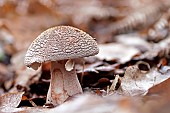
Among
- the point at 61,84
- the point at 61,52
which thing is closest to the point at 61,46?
the point at 61,52

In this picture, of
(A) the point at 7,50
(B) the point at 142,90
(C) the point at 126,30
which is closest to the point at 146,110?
(B) the point at 142,90

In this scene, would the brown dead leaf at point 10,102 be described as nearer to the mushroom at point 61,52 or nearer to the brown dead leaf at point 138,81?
the mushroom at point 61,52

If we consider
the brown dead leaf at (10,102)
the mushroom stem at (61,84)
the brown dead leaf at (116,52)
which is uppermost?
the brown dead leaf at (116,52)

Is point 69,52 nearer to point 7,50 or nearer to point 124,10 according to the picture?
point 7,50

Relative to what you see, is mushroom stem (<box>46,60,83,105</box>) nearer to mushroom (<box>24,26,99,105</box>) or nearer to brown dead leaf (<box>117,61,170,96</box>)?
mushroom (<box>24,26,99,105</box>)

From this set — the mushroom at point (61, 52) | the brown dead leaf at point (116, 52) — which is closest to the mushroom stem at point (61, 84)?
the mushroom at point (61, 52)

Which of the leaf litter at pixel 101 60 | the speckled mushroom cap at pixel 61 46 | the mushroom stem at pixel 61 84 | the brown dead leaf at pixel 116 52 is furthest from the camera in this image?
the brown dead leaf at pixel 116 52

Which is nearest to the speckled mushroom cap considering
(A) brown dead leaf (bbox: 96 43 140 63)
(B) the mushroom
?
(B) the mushroom

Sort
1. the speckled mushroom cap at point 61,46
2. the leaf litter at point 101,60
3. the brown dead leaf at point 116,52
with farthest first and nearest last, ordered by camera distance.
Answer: the brown dead leaf at point 116,52 → the speckled mushroom cap at point 61,46 → the leaf litter at point 101,60
